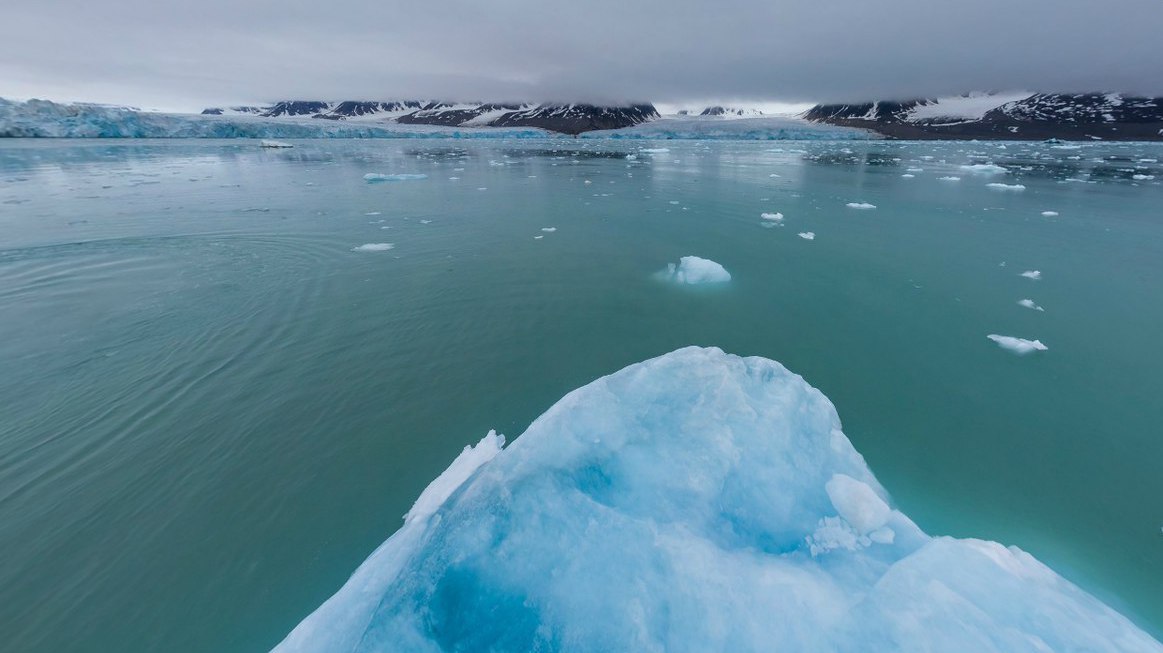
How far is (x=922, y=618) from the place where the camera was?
1882 mm

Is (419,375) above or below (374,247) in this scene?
below

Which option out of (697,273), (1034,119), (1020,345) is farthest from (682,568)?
(1034,119)

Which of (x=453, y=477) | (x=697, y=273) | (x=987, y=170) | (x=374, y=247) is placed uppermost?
(x=987, y=170)

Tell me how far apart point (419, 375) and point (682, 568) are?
357cm

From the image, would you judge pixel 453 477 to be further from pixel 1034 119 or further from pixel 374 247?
pixel 1034 119

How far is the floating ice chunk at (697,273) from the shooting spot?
7.29 metres

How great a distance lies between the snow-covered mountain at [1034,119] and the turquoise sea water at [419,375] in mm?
118992

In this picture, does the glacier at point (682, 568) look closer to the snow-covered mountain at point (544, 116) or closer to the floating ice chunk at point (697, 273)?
the floating ice chunk at point (697, 273)

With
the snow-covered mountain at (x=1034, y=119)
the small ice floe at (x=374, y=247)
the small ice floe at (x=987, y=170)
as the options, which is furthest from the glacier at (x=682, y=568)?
the snow-covered mountain at (x=1034, y=119)

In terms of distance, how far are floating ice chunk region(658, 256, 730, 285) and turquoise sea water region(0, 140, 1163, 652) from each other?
300mm

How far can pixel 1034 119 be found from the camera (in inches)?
4281

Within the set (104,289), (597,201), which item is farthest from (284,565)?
(597,201)

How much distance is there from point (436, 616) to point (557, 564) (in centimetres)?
57

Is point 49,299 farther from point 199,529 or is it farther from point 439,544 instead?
point 439,544
